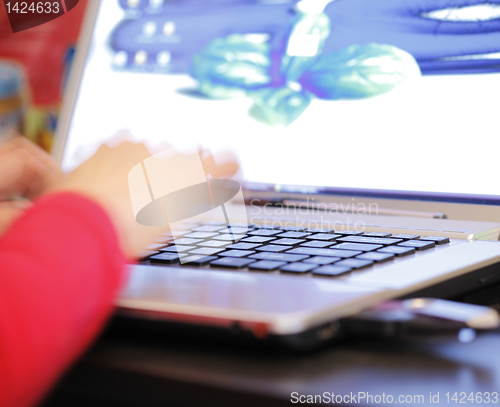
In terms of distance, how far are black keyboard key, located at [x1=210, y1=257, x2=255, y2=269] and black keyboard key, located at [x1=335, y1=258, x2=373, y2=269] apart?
7cm

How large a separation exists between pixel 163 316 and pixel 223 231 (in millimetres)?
236

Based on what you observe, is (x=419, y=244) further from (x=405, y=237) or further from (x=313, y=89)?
(x=313, y=89)

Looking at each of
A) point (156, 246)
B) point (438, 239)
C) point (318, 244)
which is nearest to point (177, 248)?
point (156, 246)

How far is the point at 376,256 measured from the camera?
0.41 metres

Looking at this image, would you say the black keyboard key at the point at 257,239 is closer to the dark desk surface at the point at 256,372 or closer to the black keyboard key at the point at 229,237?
the black keyboard key at the point at 229,237

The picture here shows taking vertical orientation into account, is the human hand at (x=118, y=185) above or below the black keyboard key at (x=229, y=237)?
above

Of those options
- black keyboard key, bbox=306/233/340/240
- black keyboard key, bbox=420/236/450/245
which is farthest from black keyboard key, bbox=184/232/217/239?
black keyboard key, bbox=420/236/450/245

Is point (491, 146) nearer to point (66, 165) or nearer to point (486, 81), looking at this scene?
point (486, 81)

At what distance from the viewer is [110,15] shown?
30.3 inches

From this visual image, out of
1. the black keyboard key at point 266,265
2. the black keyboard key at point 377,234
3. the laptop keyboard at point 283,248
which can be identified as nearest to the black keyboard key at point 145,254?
the laptop keyboard at point 283,248

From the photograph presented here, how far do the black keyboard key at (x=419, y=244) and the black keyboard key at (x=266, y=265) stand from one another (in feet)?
0.40

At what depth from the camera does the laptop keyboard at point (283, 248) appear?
1.29ft

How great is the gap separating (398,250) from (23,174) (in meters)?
0.39

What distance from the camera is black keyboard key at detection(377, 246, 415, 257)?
0.41 meters
